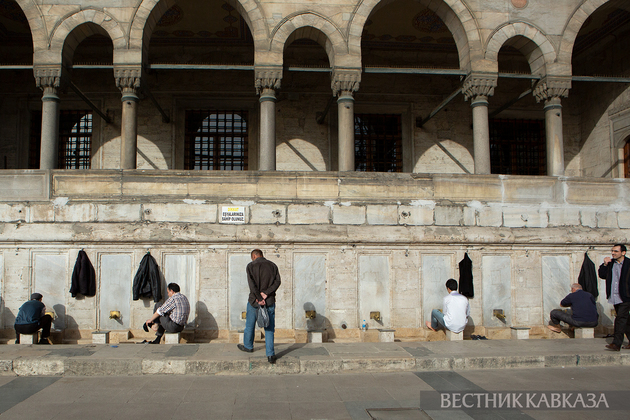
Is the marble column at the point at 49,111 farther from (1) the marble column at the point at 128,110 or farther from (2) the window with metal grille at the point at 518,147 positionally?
(2) the window with metal grille at the point at 518,147

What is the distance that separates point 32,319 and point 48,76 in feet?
22.4

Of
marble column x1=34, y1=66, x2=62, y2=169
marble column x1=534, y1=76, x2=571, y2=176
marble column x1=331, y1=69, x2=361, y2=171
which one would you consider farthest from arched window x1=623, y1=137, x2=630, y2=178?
marble column x1=34, y1=66, x2=62, y2=169

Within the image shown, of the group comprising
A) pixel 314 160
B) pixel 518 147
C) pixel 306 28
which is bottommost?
pixel 314 160

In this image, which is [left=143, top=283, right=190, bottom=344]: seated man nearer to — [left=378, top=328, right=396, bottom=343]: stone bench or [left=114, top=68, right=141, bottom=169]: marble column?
[left=378, top=328, right=396, bottom=343]: stone bench

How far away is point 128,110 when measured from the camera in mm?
12016

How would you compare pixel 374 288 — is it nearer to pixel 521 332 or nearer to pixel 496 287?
pixel 496 287

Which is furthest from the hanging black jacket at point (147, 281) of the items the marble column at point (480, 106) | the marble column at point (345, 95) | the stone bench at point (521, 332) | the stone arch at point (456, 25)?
the marble column at point (480, 106)

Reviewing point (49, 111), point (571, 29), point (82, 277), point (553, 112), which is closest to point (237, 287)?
point (82, 277)

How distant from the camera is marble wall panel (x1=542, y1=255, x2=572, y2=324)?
989 cm

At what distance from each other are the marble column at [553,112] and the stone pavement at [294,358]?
21.9 feet

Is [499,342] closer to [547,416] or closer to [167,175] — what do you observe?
[547,416]

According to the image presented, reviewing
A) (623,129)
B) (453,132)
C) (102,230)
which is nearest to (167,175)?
(102,230)

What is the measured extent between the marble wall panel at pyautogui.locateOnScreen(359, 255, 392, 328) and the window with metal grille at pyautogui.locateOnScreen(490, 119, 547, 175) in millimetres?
10375

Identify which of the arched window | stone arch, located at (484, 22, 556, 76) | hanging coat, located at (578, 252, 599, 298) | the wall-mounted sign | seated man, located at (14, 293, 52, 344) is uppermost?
stone arch, located at (484, 22, 556, 76)
